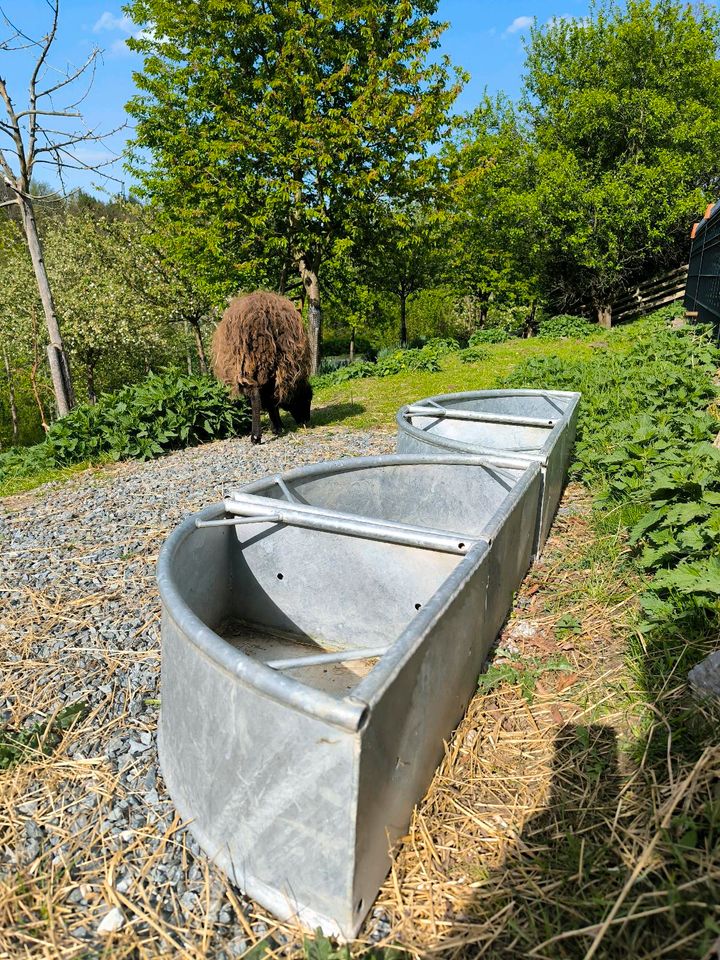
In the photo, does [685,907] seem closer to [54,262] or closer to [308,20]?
[308,20]

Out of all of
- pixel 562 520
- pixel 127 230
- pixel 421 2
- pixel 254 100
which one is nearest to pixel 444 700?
pixel 562 520

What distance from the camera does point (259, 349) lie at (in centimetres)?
671

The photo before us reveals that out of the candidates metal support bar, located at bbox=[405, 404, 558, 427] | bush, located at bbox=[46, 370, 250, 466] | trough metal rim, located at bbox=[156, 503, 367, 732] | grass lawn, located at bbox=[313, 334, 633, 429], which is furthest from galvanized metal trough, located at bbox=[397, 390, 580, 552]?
bush, located at bbox=[46, 370, 250, 466]

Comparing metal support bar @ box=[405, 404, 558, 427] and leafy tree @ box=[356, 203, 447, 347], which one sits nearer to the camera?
metal support bar @ box=[405, 404, 558, 427]

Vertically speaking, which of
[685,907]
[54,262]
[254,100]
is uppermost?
[254,100]

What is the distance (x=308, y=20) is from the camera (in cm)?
1460

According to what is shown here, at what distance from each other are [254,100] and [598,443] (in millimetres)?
16600

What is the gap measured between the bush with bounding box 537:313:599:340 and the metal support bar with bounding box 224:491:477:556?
53.7 ft

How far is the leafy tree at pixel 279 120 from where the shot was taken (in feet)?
48.9

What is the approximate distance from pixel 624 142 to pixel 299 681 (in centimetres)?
2350

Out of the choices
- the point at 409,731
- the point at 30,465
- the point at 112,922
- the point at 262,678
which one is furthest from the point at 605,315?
the point at 112,922

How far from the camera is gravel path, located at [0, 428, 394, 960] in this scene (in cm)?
155

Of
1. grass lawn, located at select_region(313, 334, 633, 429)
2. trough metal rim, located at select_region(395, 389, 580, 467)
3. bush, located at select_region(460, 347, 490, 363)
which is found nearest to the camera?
trough metal rim, located at select_region(395, 389, 580, 467)

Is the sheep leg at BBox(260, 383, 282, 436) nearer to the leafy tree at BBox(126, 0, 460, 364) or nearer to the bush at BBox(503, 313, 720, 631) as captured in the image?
the bush at BBox(503, 313, 720, 631)
